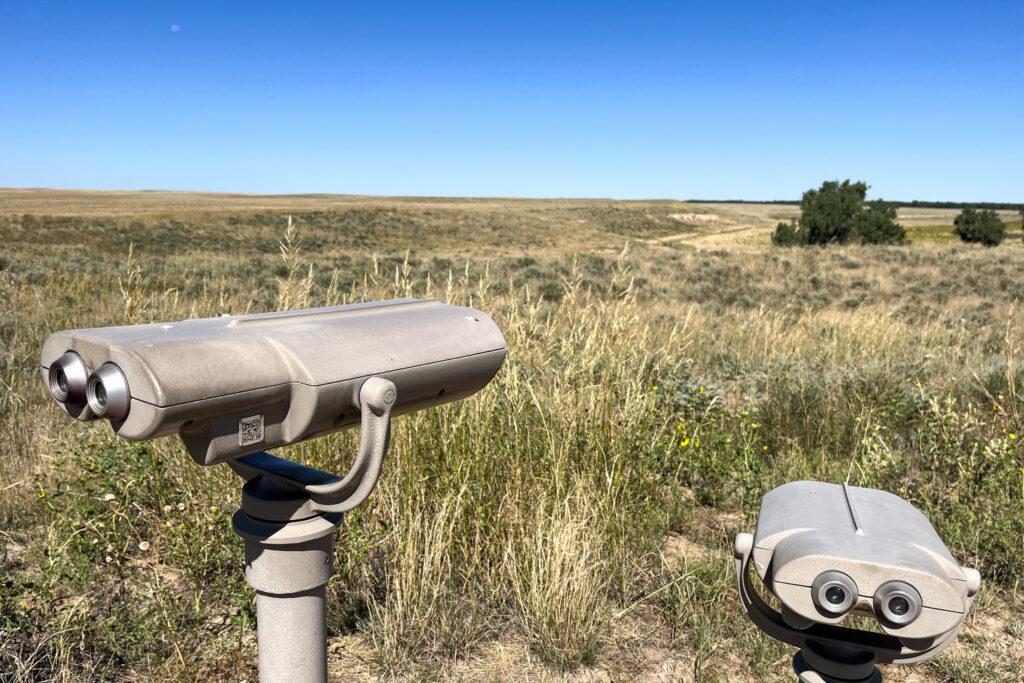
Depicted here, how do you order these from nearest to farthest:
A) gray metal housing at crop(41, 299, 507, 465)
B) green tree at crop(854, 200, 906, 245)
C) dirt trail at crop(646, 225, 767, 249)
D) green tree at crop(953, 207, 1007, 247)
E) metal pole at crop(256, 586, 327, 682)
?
gray metal housing at crop(41, 299, 507, 465) → metal pole at crop(256, 586, 327, 682) → green tree at crop(854, 200, 906, 245) → green tree at crop(953, 207, 1007, 247) → dirt trail at crop(646, 225, 767, 249)

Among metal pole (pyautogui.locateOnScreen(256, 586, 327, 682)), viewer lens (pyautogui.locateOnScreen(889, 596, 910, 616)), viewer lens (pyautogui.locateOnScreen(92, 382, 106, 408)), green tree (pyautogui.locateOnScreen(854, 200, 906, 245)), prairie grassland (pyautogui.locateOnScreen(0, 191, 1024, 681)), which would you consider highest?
green tree (pyautogui.locateOnScreen(854, 200, 906, 245))

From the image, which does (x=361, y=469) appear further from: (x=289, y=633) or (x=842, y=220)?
(x=842, y=220)

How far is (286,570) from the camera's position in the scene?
1.20 metres

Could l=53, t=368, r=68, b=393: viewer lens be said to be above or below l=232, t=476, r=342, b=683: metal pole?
above

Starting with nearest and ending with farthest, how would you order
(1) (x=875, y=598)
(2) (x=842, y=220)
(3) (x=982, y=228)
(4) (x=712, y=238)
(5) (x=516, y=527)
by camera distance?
(1) (x=875, y=598), (5) (x=516, y=527), (2) (x=842, y=220), (3) (x=982, y=228), (4) (x=712, y=238)

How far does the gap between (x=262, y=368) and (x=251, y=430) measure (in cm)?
11

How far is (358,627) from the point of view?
234cm

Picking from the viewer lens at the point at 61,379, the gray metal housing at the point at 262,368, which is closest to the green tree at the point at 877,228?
the gray metal housing at the point at 262,368

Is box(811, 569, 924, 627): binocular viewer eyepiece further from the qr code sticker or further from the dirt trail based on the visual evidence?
the dirt trail

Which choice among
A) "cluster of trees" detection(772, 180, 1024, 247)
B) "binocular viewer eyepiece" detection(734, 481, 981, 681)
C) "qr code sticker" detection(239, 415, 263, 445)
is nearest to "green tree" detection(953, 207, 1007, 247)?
"cluster of trees" detection(772, 180, 1024, 247)

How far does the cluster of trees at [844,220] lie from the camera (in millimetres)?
33906

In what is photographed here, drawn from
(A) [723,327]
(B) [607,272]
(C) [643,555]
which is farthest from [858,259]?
(C) [643,555]

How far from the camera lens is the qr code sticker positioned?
1.09m

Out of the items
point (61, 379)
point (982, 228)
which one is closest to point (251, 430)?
point (61, 379)
